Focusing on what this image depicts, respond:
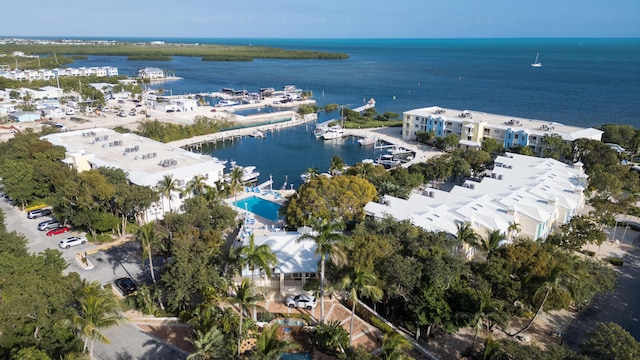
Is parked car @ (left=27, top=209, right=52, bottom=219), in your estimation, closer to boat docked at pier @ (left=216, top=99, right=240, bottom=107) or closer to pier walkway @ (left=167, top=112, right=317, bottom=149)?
pier walkway @ (left=167, top=112, right=317, bottom=149)

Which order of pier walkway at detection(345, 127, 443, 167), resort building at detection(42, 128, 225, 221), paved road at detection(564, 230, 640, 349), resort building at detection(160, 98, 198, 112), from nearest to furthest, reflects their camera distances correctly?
1. paved road at detection(564, 230, 640, 349)
2. resort building at detection(42, 128, 225, 221)
3. pier walkway at detection(345, 127, 443, 167)
4. resort building at detection(160, 98, 198, 112)

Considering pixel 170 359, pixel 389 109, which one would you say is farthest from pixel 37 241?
pixel 389 109

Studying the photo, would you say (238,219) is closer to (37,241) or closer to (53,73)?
(37,241)

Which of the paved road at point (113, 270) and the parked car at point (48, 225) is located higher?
the parked car at point (48, 225)

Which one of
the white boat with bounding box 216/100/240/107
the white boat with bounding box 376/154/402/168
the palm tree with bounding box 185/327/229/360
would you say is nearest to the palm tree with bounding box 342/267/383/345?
the palm tree with bounding box 185/327/229/360

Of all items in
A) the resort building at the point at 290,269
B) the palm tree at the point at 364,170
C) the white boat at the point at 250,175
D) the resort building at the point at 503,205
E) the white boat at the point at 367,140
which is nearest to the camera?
the resort building at the point at 290,269

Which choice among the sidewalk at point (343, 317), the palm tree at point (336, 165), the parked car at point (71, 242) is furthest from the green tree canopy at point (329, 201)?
the parked car at point (71, 242)

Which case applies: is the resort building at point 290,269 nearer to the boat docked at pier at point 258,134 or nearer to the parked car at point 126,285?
the parked car at point 126,285
